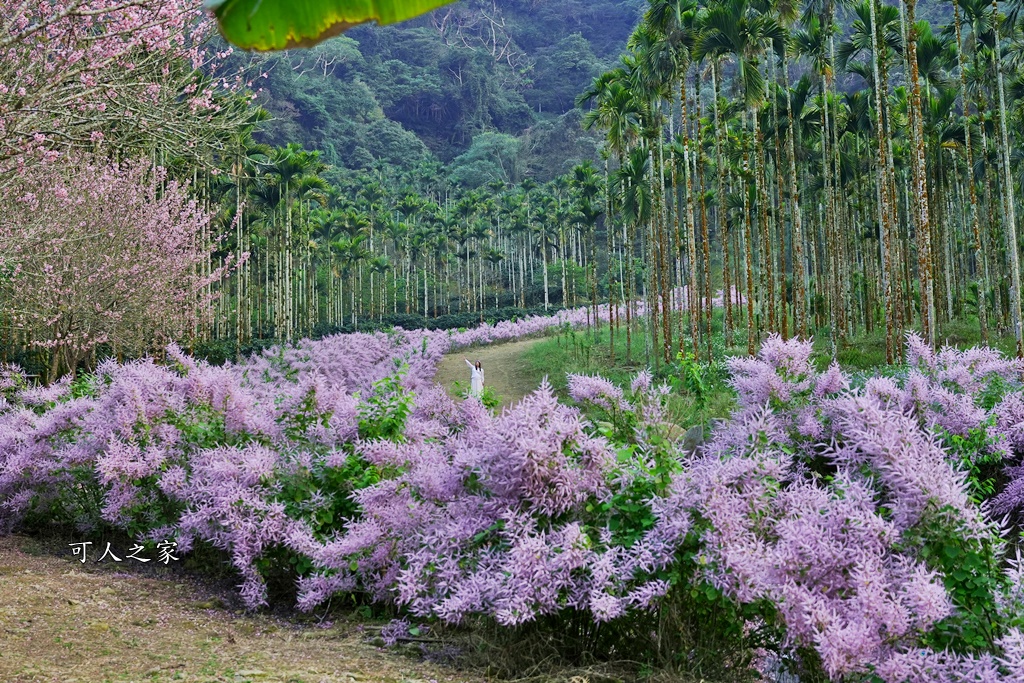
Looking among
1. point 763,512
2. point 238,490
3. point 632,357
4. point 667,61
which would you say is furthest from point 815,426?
point 632,357

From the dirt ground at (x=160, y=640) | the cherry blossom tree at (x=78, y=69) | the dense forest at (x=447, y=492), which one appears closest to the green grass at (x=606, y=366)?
Answer: the dense forest at (x=447, y=492)

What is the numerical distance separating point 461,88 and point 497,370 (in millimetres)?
101741

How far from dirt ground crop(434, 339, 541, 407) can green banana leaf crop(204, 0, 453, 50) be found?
16396mm

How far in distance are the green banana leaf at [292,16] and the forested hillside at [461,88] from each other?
85106mm

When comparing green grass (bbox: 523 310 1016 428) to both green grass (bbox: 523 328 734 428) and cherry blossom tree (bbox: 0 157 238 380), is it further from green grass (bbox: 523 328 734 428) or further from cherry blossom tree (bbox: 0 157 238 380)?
cherry blossom tree (bbox: 0 157 238 380)

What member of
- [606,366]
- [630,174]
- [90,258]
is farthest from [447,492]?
[630,174]

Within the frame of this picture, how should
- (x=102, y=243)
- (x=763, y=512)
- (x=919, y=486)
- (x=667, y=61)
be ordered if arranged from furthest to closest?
(x=667, y=61)
(x=102, y=243)
(x=763, y=512)
(x=919, y=486)

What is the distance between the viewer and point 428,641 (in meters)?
4.61

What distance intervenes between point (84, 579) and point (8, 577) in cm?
49

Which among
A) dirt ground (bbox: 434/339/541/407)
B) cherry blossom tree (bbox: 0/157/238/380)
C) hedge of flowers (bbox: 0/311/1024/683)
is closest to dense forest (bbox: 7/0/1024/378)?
cherry blossom tree (bbox: 0/157/238/380)

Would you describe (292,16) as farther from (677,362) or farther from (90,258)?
(677,362)

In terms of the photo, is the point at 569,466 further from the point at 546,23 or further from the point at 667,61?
the point at 546,23

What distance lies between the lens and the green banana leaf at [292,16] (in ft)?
8.64

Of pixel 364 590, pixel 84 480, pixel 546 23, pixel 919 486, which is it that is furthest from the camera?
pixel 546 23
